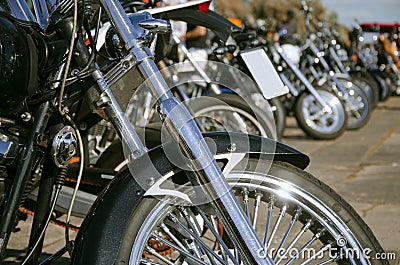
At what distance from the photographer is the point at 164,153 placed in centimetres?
207

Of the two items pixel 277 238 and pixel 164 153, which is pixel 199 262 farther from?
pixel 277 238

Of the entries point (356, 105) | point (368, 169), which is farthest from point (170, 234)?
point (356, 105)

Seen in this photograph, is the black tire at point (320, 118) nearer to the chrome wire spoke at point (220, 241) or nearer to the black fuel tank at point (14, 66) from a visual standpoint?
the chrome wire spoke at point (220, 241)

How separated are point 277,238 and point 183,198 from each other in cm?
162

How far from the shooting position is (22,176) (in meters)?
2.20

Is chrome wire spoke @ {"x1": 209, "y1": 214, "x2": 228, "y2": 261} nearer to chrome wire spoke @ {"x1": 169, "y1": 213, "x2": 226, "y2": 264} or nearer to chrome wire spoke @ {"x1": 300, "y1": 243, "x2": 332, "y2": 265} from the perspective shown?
chrome wire spoke @ {"x1": 169, "y1": 213, "x2": 226, "y2": 264}

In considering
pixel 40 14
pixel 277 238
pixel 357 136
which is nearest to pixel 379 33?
pixel 357 136

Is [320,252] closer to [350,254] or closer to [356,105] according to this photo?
[350,254]

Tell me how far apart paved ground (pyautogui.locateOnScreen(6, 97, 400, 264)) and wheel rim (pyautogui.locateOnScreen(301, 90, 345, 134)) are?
0.18 metres

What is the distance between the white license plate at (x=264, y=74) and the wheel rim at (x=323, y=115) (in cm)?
566

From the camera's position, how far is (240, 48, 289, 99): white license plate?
2781 millimetres

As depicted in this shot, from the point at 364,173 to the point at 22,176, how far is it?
4.47m

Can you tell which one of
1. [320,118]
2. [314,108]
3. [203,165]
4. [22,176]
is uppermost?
[314,108]

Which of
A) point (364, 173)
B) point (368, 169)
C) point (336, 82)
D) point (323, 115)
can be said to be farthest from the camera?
point (336, 82)
